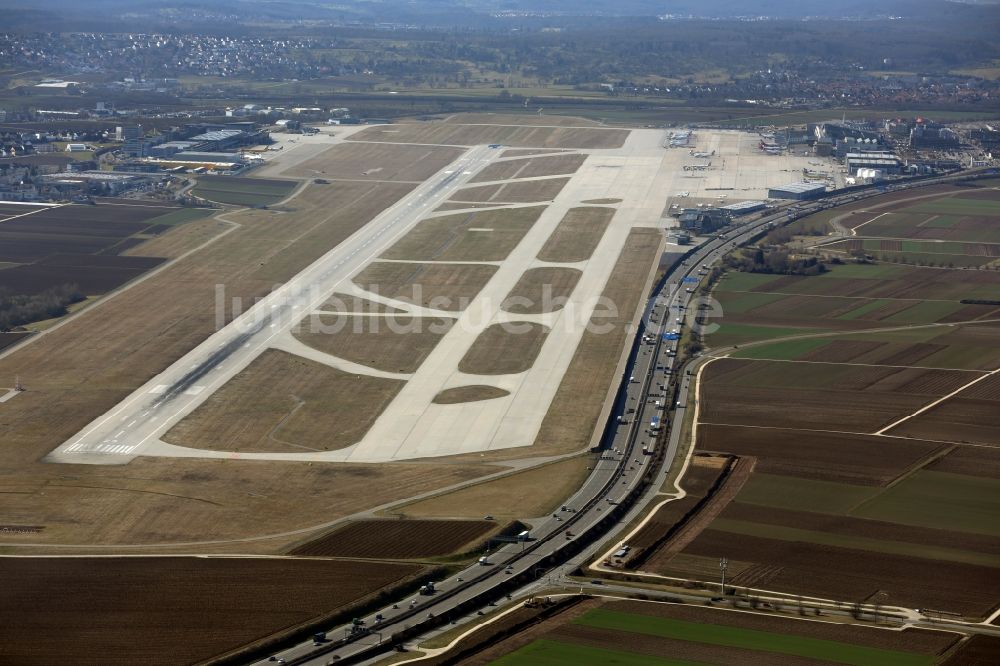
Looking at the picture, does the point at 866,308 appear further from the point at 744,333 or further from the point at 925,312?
the point at 744,333

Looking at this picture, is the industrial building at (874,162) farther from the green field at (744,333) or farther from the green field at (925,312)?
the green field at (744,333)

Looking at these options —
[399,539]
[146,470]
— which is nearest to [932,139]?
Answer: [146,470]

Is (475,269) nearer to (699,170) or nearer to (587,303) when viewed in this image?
(587,303)

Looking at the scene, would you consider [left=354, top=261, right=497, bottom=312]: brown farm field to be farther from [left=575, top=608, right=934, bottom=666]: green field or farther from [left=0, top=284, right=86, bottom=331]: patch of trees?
[left=575, top=608, right=934, bottom=666]: green field

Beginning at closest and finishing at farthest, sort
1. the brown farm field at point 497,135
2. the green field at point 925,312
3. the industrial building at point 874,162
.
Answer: the green field at point 925,312 < the industrial building at point 874,162 < the brown farm field at point 497,135

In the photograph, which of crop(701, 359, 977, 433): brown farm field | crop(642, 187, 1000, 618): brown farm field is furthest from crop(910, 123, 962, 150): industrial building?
crop(701, 359, 977, 433): brown farm field

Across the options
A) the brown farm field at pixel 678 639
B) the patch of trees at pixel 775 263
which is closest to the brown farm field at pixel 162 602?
the brown farm field at pixel 678 639

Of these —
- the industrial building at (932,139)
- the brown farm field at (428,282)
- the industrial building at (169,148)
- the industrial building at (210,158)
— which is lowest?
the brown farm field at (428,282)

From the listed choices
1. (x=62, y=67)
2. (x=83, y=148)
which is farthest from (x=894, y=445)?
(x=62, y=67)
